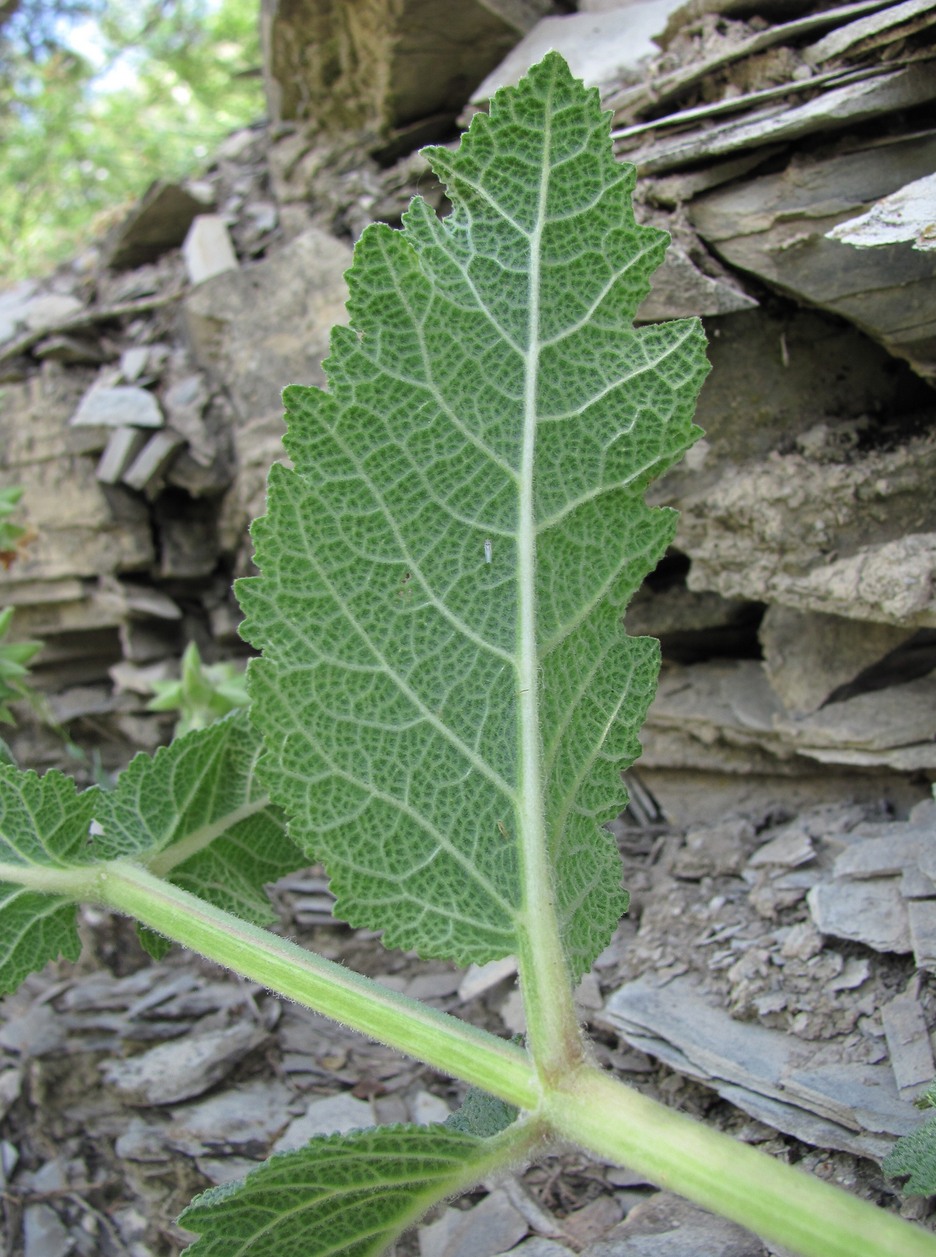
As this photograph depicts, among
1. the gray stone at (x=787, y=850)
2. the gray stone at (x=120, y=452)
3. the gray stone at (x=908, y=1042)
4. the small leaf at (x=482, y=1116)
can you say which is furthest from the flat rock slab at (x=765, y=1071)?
the gray stone at (x=120, y=452)

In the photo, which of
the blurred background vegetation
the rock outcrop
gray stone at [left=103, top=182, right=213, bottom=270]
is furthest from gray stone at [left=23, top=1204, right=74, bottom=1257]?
the blurred background vegetation

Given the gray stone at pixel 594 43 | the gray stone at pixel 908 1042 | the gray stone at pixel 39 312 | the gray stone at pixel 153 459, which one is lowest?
the gray stone at pixel 908 1042

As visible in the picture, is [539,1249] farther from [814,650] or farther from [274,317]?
[274,317]

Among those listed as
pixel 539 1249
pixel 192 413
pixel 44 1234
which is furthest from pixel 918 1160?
pixel 192 413

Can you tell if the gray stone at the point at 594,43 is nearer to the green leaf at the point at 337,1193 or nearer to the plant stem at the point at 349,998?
the plant stem at the point at 349,998

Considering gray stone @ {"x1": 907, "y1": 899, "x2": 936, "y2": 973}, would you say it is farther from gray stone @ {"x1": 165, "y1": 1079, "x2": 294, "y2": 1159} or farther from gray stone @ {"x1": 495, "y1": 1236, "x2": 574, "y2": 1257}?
gray stone @ {"x1": 165, "y1": 1079, "x2": 294, "y2": 1159}

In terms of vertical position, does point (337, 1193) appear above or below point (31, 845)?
below
